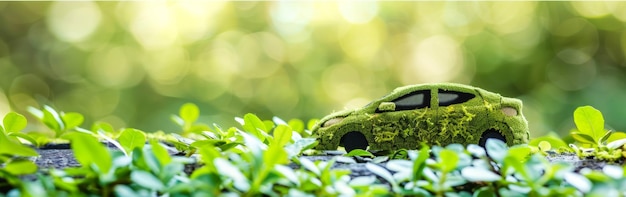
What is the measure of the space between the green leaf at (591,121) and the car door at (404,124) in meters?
0.34

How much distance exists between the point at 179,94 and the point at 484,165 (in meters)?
5.60

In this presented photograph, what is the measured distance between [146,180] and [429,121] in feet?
2.61

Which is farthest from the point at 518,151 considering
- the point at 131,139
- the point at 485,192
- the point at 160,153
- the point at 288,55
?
the point at 288,55

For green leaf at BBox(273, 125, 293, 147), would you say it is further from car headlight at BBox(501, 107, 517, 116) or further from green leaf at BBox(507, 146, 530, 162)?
car headlight at BBox(501, 107, 517, 116)

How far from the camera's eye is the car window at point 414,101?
1.49m

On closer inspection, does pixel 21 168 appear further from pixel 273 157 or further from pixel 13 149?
pixel 273 157

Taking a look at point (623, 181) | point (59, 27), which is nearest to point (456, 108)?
point (623, 181)

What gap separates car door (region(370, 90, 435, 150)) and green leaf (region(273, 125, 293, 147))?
36 cm

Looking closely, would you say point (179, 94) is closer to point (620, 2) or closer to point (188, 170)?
point (620, 2)

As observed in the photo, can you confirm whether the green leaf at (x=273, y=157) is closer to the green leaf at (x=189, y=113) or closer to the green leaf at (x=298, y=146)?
the green leaf at (x=298, y=146)

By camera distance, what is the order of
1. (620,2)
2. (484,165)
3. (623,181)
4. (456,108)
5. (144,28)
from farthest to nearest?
(144,28)
(620,2)
(456,108)
(484,165)
(623,181)

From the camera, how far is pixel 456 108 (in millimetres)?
1460

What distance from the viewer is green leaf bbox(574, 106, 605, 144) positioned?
1357mm

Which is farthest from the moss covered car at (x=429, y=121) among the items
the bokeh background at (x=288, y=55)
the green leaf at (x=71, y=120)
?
the bokeh background at (x=288, y=55)
